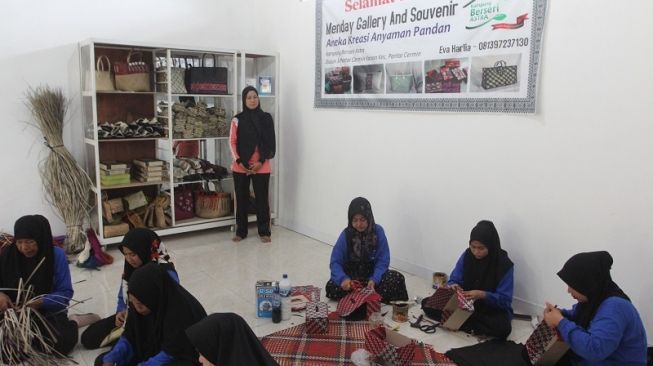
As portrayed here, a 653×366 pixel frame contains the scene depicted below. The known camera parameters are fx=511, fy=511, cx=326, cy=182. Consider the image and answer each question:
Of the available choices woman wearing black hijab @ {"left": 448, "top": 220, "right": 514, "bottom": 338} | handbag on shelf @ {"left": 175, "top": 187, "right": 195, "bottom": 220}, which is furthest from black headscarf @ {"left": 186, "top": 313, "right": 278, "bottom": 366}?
handbag on shelf @ {"left": 175, "top": 187, "right": 195, "bottom": 220}

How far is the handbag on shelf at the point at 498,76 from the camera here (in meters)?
3.30

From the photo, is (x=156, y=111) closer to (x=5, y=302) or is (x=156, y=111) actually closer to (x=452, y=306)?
(x=5, y=302)

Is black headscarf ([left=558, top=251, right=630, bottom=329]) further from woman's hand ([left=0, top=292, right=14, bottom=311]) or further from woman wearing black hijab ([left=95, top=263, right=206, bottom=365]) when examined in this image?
Result: woman's hand ([left=0, top=292, right=14, bottom=311])

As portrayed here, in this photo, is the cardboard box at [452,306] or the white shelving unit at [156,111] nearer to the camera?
the cardboard box at [452,306]

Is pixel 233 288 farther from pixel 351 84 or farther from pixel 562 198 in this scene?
pixel 562 198

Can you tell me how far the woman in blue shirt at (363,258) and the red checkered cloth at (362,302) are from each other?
0.19 meters

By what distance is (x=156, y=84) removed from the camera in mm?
4902

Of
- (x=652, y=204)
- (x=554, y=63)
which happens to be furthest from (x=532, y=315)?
(x=554, y=63)

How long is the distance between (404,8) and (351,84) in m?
0.83

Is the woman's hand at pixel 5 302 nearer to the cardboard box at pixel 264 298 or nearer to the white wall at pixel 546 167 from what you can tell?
the cardboard box at pixel 264 298

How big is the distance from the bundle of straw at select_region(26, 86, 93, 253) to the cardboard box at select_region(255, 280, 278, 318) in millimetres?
2130

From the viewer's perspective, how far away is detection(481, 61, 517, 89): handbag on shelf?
3301mm

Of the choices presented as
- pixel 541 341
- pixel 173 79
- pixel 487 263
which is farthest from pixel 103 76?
pixel 541 341

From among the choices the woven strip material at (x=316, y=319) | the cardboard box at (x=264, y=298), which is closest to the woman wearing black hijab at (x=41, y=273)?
the cardboard box at (x=264, y=298)
